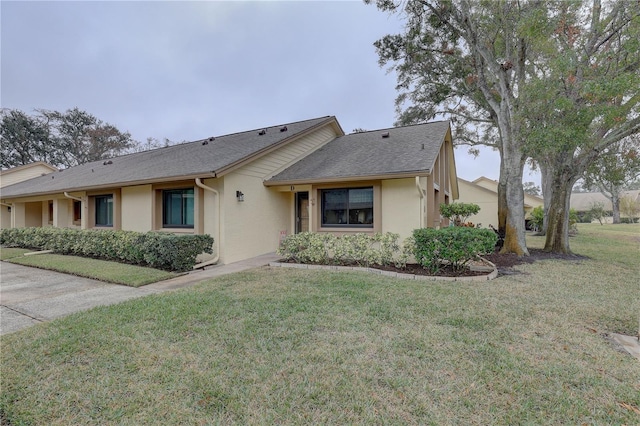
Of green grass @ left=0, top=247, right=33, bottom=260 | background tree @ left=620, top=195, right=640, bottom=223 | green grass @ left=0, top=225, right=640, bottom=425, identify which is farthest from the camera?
background tree @ left=620, top=195, right=640, bottom=223

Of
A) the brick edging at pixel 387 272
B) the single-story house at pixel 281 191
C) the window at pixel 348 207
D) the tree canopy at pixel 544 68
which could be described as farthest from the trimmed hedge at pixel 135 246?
the tree canopy at pixel 544 68

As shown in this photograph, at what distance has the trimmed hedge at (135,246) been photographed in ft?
25.9

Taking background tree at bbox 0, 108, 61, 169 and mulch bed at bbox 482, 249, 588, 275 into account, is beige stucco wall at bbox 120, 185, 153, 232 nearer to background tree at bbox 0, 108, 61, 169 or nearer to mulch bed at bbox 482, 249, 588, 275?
mulch bed at bbox 482, 249, 588, 275

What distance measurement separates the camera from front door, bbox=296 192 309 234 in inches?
446

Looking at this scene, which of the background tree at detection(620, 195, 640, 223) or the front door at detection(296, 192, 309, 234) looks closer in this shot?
the front door at detection(296, 192, 309, 234)

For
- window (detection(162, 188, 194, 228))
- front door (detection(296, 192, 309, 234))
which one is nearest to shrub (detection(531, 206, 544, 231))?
front door (detection(296, 192, 309, 234))

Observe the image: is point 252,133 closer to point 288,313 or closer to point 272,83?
point 272,83

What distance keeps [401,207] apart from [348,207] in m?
1.74

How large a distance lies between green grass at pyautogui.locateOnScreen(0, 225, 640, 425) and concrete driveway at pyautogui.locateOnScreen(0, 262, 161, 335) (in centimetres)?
80

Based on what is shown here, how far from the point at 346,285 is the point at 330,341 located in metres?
2.41

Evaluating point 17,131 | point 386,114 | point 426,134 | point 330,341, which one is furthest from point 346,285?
point 17,131

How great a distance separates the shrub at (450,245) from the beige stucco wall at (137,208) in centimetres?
902

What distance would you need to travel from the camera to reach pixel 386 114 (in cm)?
1986

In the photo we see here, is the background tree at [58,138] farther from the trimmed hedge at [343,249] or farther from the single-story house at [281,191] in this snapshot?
the trimmed hedge at [343,249]
